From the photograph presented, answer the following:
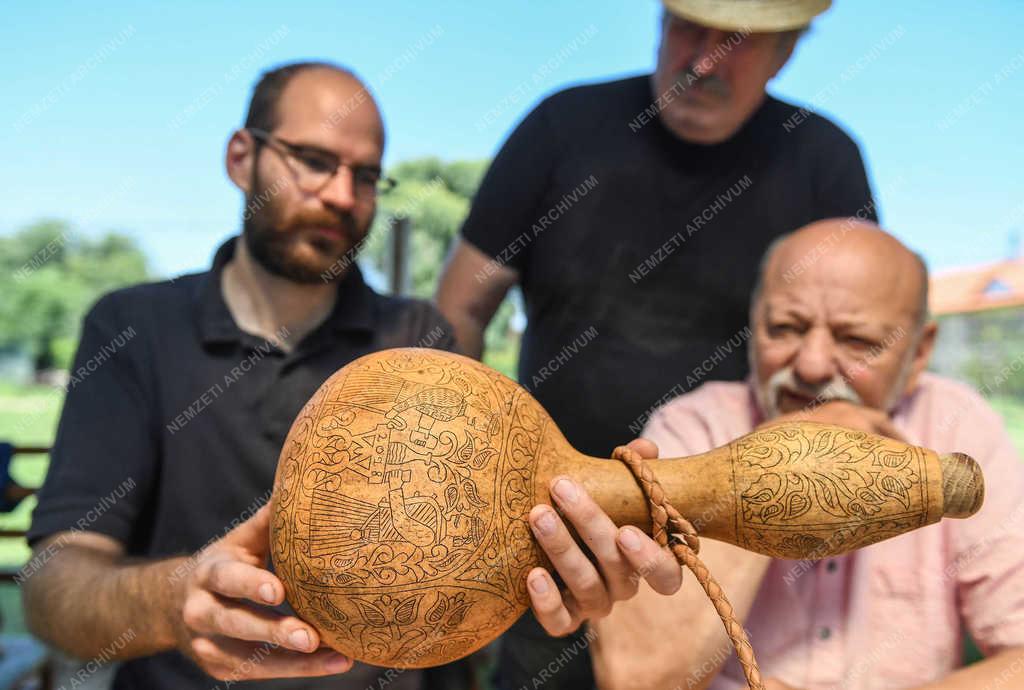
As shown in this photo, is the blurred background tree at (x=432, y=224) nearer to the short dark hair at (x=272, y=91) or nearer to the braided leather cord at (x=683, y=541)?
the short dark hair at (x=272, y=91)

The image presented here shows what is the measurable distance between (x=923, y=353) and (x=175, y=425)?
210cm

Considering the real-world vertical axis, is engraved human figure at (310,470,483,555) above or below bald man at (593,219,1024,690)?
above

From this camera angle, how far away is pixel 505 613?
1218mm

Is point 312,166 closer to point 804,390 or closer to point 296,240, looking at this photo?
point 296,240

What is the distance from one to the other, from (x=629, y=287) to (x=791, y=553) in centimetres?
159

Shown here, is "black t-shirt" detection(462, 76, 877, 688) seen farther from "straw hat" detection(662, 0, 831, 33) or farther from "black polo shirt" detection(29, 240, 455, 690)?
"black polo shirt" detection(29, 240, 455, 690)

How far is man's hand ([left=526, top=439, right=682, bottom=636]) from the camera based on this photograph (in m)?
1.21

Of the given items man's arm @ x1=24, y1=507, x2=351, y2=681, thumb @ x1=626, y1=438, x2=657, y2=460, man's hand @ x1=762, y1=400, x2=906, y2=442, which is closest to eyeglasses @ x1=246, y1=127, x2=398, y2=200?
man's arm @ x1=24, y1=507, x2=351, y2=681

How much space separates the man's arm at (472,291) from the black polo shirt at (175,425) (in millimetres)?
673

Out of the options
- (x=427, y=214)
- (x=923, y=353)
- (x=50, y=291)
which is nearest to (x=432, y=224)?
(x=427, y=214)

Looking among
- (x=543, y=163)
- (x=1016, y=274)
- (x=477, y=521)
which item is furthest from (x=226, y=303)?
(x=1016, y=274)

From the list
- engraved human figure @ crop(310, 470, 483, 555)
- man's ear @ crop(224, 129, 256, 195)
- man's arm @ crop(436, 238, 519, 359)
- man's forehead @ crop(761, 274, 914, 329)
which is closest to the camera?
engraved human figure @ crop(310, 470, 483, 555)

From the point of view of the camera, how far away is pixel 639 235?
274cm

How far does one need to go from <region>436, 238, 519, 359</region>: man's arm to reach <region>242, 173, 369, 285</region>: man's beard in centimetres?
70
